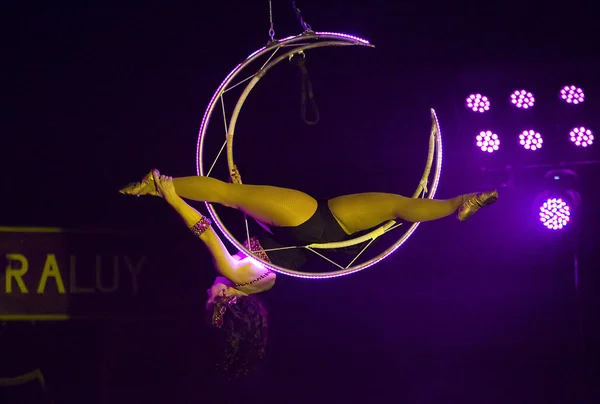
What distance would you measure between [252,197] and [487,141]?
94.3 inches

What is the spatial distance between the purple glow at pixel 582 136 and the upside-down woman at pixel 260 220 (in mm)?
2124

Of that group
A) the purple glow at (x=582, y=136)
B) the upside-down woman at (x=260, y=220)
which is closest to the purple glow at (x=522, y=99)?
the purple glow at (x=582, y=136)

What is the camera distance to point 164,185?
462 centimetres

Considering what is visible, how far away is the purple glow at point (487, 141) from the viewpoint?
6453 millimetres

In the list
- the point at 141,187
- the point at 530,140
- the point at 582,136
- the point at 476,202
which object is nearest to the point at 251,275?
the point at 141,187

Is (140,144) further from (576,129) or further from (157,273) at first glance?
(576,129)

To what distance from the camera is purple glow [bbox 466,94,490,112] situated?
6473 millimetres

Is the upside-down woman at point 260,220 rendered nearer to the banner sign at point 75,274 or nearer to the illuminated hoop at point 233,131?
the illuminated hoop at point 233,131

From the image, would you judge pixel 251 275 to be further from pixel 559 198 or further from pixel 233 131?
pixel 559 198

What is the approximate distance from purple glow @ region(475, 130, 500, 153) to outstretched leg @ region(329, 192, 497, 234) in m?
1.72

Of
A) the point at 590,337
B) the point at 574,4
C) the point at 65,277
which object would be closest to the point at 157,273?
the point at 65,277

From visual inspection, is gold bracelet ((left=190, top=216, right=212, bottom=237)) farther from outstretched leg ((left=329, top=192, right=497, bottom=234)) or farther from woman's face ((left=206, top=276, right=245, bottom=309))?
outstretched leg ((left=329, top=192, right=497, bottom=234))

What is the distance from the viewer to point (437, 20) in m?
6.41

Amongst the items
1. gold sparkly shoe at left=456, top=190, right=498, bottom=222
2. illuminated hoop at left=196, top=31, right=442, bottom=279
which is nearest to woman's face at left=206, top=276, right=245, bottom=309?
illuminated hoop at left=196, top=31, right=442, bottom=279
